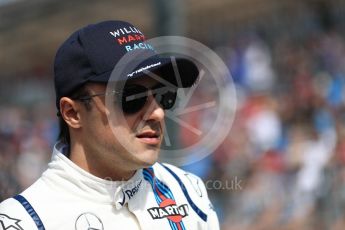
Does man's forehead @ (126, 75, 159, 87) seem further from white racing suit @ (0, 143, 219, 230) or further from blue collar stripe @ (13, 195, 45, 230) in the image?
blue collar stripe @ (13, 195, 45, 230)

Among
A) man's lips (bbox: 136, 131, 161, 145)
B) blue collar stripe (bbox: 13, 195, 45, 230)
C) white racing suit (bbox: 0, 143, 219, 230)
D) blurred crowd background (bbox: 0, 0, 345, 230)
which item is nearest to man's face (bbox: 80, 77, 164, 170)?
man's lips (bbox: 136, 131, 161, 145)

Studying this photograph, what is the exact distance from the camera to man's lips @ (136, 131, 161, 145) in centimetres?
290

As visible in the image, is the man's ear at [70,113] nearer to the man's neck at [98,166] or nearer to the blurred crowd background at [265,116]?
the man's neck at [98,166]

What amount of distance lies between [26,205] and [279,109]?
288 inches

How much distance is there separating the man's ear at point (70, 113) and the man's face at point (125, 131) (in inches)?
0.9

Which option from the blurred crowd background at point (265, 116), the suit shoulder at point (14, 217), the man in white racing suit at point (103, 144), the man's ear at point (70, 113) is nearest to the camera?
the suit shoulder at point (14, 217)

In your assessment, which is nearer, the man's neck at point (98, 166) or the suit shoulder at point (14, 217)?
the suit shoulder at point (14, 217)

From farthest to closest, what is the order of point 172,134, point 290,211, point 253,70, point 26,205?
point 253,70 < point 290,211 < point 172,134 < point 26,205

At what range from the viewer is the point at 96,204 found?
9.47ft

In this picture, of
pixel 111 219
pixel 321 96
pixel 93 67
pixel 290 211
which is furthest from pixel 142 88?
pixel 321 96

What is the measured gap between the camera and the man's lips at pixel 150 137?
9.53ft

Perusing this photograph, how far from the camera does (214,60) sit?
16.3 feet

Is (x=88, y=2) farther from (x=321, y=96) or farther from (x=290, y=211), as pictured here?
(x=290, y=211)

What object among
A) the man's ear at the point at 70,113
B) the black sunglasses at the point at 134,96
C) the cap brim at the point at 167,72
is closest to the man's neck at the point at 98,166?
the man's ear at the point at 70,113
